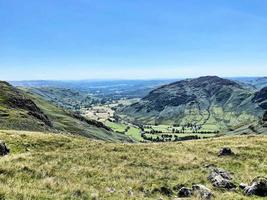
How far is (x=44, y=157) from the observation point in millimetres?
29594

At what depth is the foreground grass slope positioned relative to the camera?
64.8ft

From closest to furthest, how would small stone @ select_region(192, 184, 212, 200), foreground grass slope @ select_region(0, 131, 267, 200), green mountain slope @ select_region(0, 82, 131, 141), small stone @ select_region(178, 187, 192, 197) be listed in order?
foreground grass slope @ select_region(0, 131, 267, 200)
small stone @ select_region(192, 184, 212, 200)
small stone @ select_region(178, 187, 192, 197)
green mountain slope @ select_region(0, 82, 131, 141)

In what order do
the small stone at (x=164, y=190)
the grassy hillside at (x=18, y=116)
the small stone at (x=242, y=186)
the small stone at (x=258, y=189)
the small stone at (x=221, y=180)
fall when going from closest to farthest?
the small stone at (x=164, y=190), the small stone at (x=258, y=189), the small stone at (x=221, y=180), the small stone at (x=242, y=186), the grassy hillside at (x=18, y=116)

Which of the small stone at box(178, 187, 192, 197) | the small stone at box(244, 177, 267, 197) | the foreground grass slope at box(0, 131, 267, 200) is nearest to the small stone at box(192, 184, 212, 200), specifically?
the small stone at box(178, 187, 192, 197)

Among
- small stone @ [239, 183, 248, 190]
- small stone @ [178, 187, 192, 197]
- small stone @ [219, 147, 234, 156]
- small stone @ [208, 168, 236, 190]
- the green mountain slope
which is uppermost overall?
small stone @ [178, 187, 192, 197]

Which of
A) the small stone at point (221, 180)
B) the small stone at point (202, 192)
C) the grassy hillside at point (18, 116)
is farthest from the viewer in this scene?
the grassy hillside at point (18, 116)

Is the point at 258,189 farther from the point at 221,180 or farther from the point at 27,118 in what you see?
the point at 27,118

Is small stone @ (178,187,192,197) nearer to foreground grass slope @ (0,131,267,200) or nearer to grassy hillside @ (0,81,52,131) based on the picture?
foreground grass slope @ (0,131,267,200)

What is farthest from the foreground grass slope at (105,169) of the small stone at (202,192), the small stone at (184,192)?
the small stone at (202,192)

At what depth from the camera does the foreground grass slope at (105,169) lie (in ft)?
64.8

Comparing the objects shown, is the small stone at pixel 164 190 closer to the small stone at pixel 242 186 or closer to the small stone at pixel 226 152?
the small stone at pixel 242 186

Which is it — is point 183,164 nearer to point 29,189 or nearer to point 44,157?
point 44,157

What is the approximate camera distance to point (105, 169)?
2786 centimetres

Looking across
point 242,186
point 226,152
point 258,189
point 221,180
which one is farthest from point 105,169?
point 226,152
